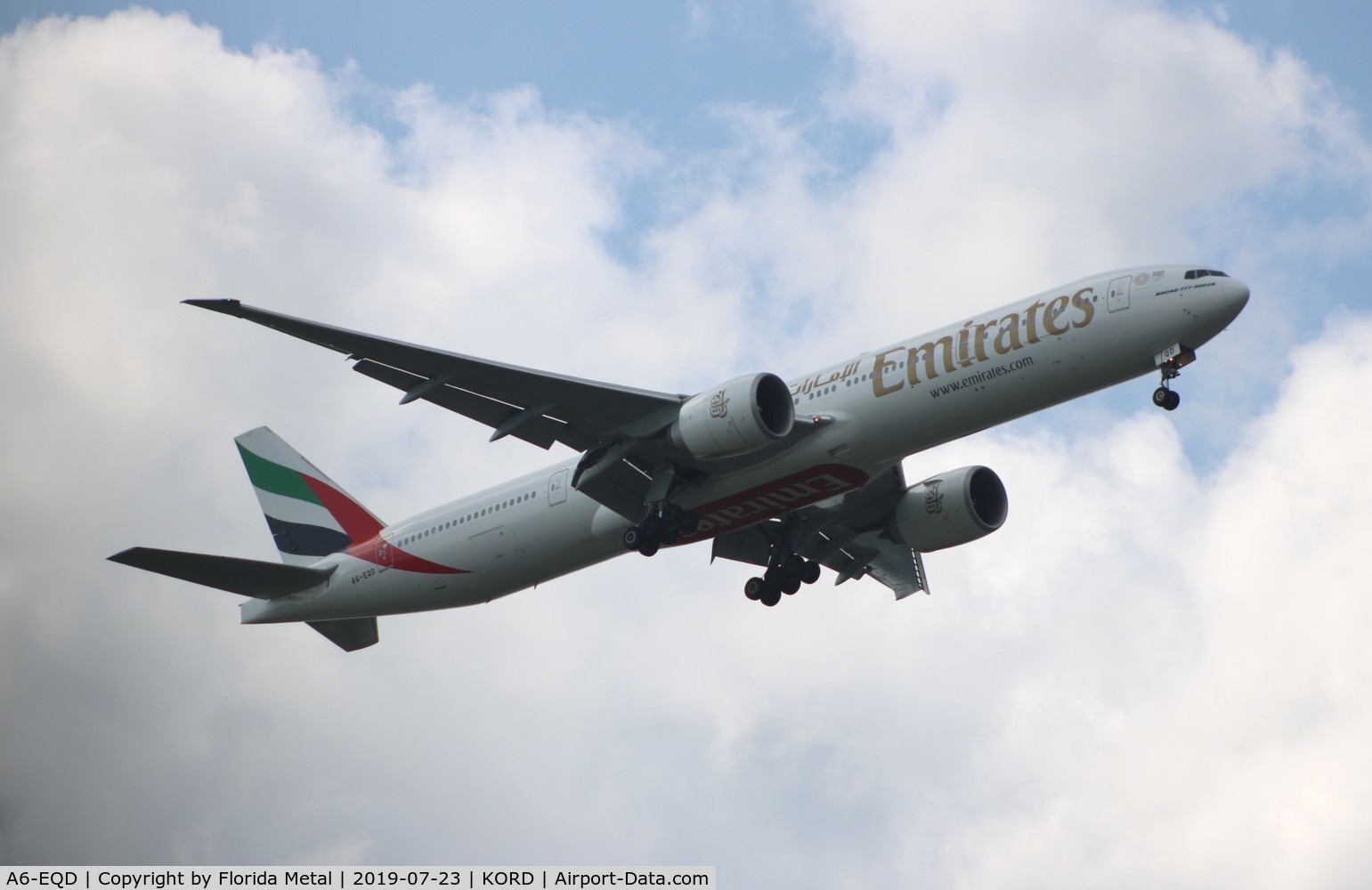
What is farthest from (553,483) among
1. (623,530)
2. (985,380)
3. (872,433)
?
(985,380)

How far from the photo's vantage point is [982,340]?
27.0 m

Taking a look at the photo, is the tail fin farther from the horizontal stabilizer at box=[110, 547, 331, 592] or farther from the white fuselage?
the white fuselage

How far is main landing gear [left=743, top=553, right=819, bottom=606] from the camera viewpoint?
115 feet

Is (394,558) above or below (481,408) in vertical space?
below

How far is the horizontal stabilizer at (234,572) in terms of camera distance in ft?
103

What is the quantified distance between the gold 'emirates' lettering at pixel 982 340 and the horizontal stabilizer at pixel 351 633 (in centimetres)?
1575

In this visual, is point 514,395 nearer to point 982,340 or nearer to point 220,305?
point 220,305

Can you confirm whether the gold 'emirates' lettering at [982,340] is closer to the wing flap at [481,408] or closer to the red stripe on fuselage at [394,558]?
the wing flap at [481,408]

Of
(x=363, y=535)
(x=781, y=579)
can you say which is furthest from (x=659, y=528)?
(x=363, y=535)

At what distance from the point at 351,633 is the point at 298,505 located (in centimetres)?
381

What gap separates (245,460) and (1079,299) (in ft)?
76.6

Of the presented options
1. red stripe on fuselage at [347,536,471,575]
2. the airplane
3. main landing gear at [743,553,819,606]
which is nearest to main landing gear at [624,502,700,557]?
the airplane

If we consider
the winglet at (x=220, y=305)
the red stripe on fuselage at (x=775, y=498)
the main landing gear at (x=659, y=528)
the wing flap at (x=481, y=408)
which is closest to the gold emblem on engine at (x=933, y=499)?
the red stripe on fuselage at (x=775, y=498)

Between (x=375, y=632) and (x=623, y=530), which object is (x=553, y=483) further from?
(x=375, y=632)
